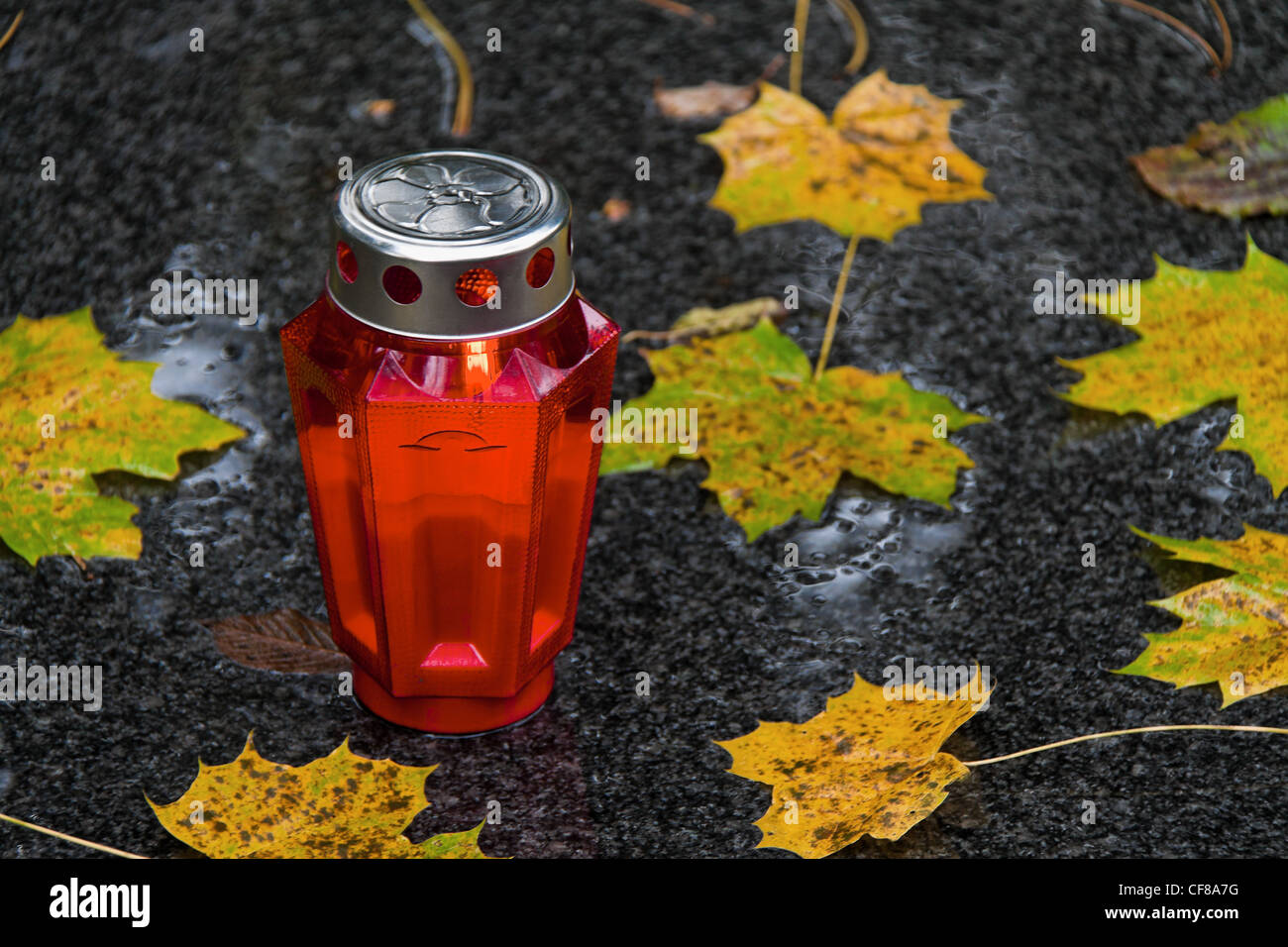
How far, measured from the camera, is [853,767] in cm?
117

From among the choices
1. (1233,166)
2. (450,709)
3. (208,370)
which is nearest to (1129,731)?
(450,709)

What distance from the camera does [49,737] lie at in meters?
1.21

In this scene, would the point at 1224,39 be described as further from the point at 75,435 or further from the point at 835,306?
the point at 75,435

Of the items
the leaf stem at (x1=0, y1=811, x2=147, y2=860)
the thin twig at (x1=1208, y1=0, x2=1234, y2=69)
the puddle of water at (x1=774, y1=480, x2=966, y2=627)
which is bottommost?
the leaf stem at (x1=0, y1=811, x2=147, y2=860)

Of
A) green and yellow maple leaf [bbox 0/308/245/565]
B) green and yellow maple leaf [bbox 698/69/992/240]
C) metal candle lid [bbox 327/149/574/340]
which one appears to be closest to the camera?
metal candle lid [bbox 327/149/574/340]

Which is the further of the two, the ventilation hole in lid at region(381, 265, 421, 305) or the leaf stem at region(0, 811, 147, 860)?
the leaf stem at region(0, 811, 147, 860)

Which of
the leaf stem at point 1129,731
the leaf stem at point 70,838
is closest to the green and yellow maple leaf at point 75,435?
the leaf stem at point 70,838

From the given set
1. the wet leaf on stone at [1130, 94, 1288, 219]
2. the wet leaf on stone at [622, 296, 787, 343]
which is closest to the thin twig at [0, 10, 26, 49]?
the wet leaf on stone at [622, 296, 787, 343]

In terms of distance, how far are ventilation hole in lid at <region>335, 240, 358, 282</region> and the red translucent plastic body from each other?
0.03 metres

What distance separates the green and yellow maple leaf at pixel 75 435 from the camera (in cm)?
137

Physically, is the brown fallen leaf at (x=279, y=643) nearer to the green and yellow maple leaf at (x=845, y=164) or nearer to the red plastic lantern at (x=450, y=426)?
the red plastic lantern at (x=450, y=426)

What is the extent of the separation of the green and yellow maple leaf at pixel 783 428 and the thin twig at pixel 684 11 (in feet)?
2.08

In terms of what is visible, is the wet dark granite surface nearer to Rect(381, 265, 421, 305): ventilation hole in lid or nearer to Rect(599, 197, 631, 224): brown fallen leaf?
Rect(599, 197, 631, 224): brown fallen leaf

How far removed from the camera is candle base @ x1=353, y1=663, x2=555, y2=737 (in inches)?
47.9
